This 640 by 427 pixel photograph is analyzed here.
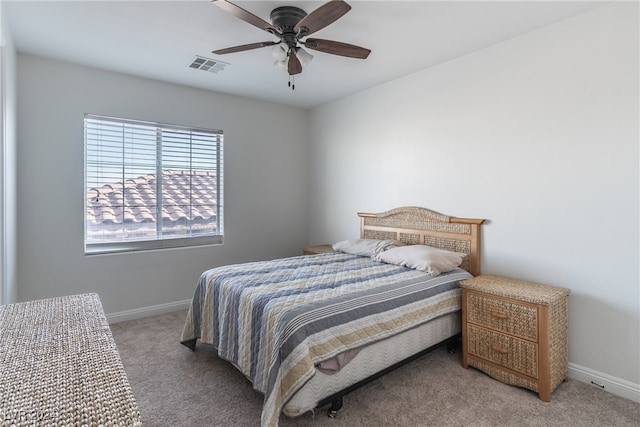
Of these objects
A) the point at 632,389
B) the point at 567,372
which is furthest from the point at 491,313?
the point at 632,389

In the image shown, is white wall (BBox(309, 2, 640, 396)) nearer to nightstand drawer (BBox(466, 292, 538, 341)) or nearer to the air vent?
nightstand drawer (BBox(466, 292, 538, 341))

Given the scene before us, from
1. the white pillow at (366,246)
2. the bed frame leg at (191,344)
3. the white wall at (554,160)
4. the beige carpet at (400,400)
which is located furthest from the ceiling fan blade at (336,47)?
the bed frame leg at (191,344)

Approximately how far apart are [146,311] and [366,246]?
7.98 feet

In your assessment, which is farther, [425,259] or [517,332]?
[425,259]

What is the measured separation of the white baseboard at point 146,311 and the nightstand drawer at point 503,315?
3.01 meters

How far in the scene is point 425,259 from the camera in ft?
8.84

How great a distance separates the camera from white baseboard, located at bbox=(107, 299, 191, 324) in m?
3.37

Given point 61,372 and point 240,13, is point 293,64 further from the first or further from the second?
point 61,372

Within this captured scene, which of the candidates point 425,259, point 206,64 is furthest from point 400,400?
point 206,64

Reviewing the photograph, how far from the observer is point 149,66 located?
10.4 ft

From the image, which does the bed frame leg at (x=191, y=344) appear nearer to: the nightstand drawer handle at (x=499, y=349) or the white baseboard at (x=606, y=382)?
the nightstand drawer handle at (x=499, y=349)

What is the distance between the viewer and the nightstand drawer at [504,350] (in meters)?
2.14

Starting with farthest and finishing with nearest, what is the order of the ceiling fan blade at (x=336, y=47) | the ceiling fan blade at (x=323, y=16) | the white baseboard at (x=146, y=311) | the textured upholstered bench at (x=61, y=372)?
the white baseboard at (x=146, y=311), the ceiling fan blade at (x=336, y=47), the ceiling fan blade at (x=323, y=16), the textured upholstered bench at (x=61, y=372)

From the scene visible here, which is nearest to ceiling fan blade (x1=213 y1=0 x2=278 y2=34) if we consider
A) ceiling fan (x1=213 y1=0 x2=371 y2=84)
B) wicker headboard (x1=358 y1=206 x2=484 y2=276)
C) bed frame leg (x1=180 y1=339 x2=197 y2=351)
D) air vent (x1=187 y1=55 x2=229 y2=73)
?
ceiling fan (x1=213 y1=0 x2=371 y2=84)
